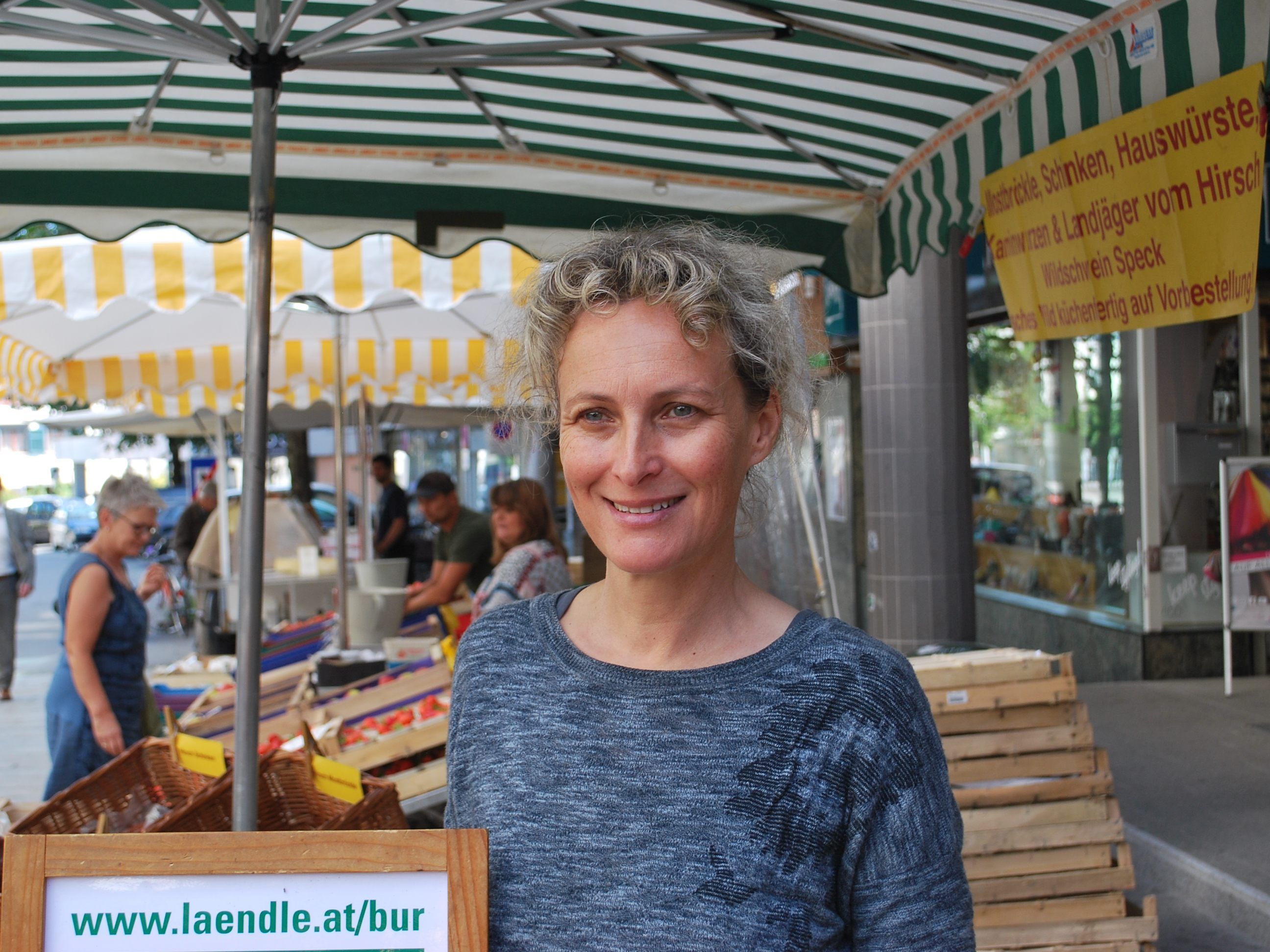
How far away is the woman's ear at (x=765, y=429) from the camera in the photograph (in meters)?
1.51

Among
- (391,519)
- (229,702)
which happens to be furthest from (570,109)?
(391,519)

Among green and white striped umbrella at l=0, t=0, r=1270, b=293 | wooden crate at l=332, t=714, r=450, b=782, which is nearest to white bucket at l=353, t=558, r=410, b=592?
wooden crate at l=332, t=714, r=450, b=782

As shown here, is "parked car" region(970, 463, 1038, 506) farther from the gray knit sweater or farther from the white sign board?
the white sign board

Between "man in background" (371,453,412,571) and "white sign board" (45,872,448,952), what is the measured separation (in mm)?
10545

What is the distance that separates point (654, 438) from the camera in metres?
1.40

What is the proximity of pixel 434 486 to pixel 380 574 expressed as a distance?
65 cm

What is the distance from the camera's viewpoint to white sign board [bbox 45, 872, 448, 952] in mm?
1381

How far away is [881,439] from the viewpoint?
731 cm

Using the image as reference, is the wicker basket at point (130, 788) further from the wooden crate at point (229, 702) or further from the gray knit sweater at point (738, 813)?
the gray knit sweater at point (738, 813)

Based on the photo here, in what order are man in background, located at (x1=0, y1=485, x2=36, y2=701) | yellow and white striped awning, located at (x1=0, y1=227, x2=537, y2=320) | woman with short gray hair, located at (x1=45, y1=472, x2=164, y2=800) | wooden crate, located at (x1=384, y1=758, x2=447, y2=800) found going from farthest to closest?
man in background, located at (x1=0, y1=485, x2=36, y2=701), yellow and white striped awning, located at (x1=0, y1=227, x2=537, y2=320), woman with short gray hair, located at (x1=45, y1=472, x2=164, y2=800), wooden crate, located at (x1=384, y1=758, x2=447, y2=800)

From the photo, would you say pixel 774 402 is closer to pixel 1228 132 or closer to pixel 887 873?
pixel 887 873

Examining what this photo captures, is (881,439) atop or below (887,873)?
atop

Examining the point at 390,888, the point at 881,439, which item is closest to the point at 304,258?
the point at 881,439

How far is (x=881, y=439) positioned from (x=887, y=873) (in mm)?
6186
